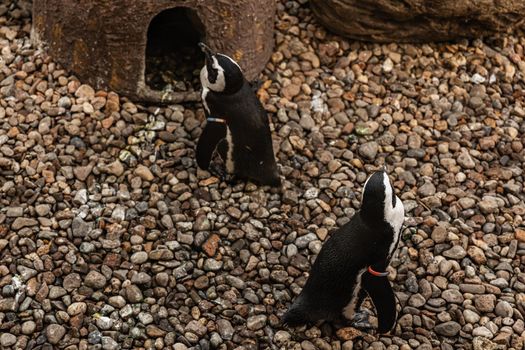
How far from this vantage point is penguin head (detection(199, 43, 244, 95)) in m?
3.57

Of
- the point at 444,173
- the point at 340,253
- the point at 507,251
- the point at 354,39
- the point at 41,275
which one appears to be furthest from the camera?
the point at 354,39

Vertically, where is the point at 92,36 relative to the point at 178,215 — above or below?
above

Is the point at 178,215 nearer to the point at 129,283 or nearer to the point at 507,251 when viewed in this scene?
the point at 129,283

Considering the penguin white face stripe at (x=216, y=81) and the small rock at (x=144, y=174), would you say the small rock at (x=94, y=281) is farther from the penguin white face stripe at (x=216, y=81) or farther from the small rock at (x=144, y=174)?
the penguin white face stripe at (x=216, y=81)

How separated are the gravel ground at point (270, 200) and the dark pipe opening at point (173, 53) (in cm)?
27

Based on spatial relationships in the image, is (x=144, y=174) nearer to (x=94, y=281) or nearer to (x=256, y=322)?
(x=94, y=281)

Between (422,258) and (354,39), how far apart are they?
1519mm

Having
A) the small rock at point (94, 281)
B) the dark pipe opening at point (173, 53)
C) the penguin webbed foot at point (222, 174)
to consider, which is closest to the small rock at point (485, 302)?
the penguin webbed foot at point (222, 174)

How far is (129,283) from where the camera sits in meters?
3.31

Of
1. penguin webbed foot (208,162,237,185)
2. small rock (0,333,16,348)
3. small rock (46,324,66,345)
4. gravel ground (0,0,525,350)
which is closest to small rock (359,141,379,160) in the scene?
gravel ground (0,0,525,350)

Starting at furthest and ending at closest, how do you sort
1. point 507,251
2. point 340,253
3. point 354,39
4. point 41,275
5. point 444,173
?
point 354,39
point 444,173
point 507,251
point 41,275
point 340,253

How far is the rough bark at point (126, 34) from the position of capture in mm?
3801

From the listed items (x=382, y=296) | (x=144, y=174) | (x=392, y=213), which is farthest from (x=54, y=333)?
(x=392, y=213)

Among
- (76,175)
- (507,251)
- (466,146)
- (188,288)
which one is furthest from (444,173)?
(76,175)
